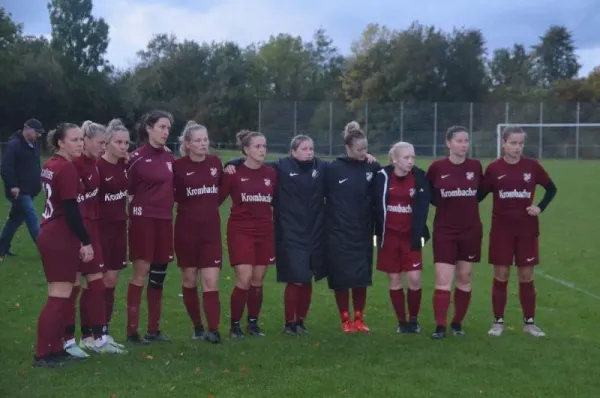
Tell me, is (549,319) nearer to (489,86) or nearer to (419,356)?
(419,356)

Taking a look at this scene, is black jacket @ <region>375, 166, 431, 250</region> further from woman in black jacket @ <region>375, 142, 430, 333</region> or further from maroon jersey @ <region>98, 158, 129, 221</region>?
maroon jersey @ <region>98, 158, 129, 221</region>

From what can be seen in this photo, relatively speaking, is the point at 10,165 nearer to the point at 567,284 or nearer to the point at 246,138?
the point at 246,138

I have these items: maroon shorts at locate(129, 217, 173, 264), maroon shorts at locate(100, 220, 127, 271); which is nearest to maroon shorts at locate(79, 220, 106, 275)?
maroon shorts at locate(100, 220, 127, 271)

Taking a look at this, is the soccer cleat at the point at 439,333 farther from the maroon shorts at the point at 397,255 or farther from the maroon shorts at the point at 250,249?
the maroon shorts at the point at 250,249

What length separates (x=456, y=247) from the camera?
771 centimetres

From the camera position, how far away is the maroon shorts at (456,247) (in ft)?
25.2

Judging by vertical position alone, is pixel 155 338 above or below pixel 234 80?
below

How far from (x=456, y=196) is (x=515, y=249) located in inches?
32.8

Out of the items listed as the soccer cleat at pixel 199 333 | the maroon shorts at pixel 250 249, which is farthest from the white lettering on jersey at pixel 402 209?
the soccer cleat at pixel 199 333

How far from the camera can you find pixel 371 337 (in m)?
7.70

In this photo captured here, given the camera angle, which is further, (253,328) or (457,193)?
(253,328)

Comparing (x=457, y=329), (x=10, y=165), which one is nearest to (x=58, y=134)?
(x=457, y=329)

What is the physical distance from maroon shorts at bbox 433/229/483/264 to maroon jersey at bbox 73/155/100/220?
3368 mm

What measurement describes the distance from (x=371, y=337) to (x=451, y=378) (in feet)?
5.24
